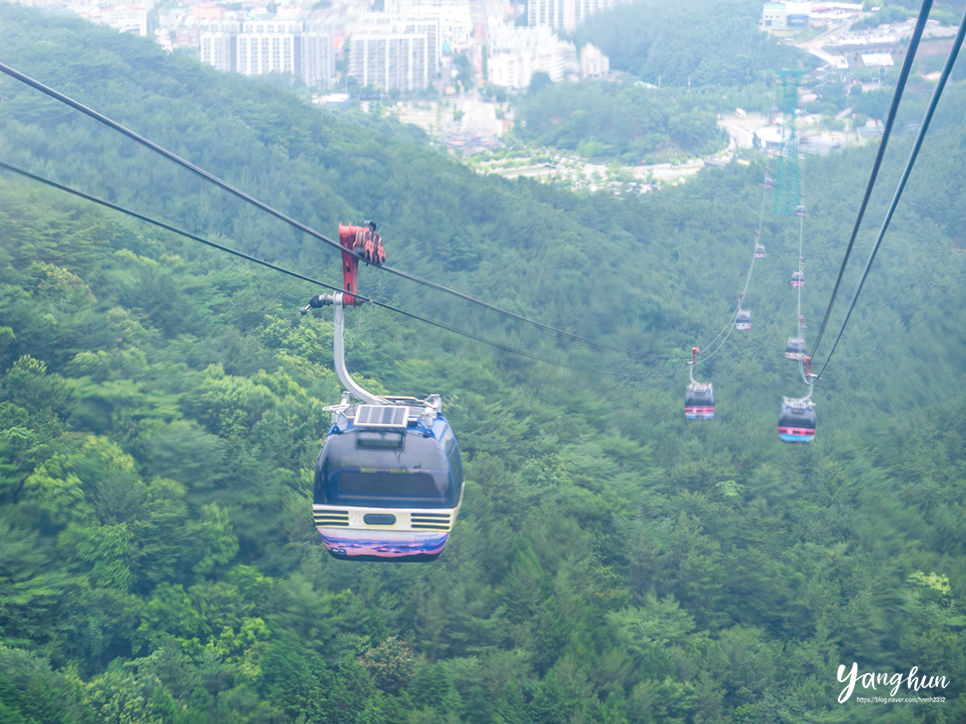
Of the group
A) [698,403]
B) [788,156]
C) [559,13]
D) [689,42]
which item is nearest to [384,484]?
[698,403]

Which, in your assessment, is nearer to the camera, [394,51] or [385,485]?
[385,485]

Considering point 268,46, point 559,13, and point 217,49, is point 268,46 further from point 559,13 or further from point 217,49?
point 559,13

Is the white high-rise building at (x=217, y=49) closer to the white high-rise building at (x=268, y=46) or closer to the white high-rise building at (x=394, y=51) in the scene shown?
the white high-rise building at (x=268, y=46)

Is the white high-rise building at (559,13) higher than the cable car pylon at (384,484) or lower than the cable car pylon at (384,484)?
higher

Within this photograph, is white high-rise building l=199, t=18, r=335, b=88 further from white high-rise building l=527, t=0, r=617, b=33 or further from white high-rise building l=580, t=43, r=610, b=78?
white high-rise building l=527, t=0, r=617, b=33

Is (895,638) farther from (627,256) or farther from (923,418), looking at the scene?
(627,256)

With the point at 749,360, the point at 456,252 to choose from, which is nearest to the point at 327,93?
the point at 456,252

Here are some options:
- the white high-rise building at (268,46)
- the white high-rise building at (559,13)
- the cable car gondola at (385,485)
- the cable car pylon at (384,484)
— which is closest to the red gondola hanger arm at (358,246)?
the cable car pylon at (384,484)
